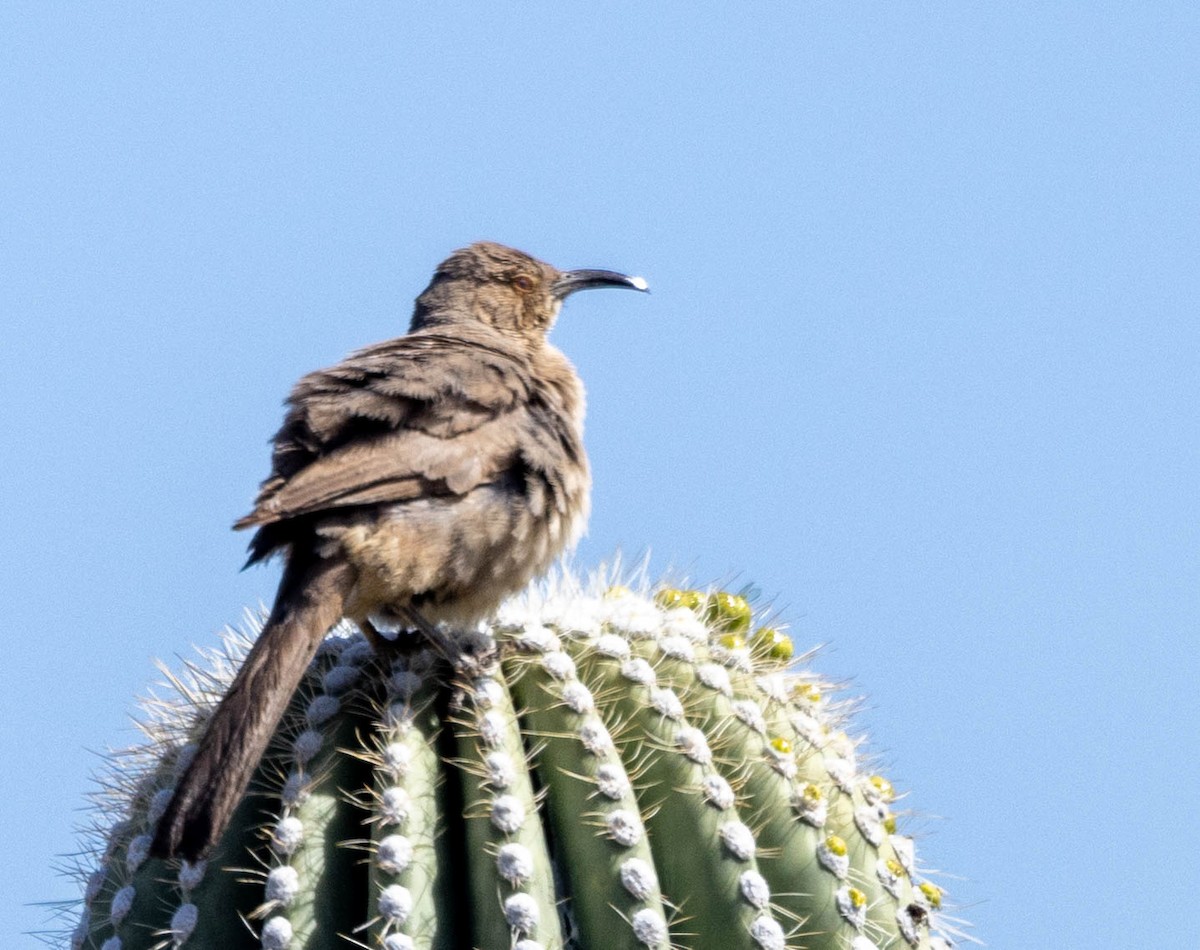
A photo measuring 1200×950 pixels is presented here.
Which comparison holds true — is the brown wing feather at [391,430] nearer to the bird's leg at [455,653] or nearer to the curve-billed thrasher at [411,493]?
the curve-billed thrasher at [411,493]

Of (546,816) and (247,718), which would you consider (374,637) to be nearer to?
(247,718)

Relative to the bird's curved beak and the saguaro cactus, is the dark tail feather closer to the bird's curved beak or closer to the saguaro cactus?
the saguaro cactus

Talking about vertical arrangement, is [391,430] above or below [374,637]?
above

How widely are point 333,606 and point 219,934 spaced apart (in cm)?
97

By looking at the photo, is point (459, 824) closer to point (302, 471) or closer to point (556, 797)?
point (556, 797)

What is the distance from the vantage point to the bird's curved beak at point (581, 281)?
231 inches

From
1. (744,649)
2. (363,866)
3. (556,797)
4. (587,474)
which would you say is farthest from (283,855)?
(587,474)

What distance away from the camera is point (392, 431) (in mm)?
4094

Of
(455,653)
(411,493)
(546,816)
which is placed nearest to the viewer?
(546,816)

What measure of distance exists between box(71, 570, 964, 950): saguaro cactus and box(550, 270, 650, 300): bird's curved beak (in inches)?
102

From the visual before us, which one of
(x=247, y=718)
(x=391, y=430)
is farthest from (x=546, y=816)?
(x=391, y=430)

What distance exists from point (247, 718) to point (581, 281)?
3.09m

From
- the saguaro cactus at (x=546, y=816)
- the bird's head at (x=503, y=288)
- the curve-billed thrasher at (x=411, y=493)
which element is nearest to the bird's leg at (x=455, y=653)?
the saguaro cactus at (x=546, y=816)

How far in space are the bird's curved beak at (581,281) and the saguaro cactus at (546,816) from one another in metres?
2.59
